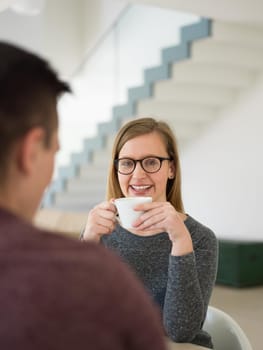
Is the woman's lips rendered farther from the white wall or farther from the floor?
the white wall

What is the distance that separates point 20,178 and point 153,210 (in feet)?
2.05

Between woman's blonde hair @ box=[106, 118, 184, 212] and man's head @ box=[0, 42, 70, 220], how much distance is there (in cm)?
87

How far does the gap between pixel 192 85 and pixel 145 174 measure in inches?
127

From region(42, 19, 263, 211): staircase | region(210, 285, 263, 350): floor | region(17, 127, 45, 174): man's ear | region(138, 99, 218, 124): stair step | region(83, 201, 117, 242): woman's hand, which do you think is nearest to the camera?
region(17, 127, 45, 174): man's ear

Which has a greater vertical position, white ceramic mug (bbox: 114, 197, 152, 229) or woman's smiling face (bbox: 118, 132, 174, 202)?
woman's smiling face (bbox: 118, 132, 174, 202)

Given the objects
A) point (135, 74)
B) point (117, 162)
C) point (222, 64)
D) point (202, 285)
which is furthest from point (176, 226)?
point (135, 74)

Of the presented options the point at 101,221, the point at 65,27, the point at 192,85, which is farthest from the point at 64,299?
the point at 65,27

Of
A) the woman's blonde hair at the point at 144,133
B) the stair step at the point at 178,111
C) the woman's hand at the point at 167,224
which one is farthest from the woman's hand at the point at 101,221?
the stair step at the point at 178,111

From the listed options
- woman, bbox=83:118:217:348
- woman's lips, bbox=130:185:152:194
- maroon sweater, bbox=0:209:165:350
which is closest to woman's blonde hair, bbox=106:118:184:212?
woman, bbox=83:118:217:348

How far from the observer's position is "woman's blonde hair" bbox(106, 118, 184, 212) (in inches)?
60.2

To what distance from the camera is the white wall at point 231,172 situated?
15.2 ft

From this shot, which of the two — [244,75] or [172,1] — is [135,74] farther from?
[172,1]

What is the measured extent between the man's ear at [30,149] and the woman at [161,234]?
0.60 meters

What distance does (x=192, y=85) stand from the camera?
179 inches
